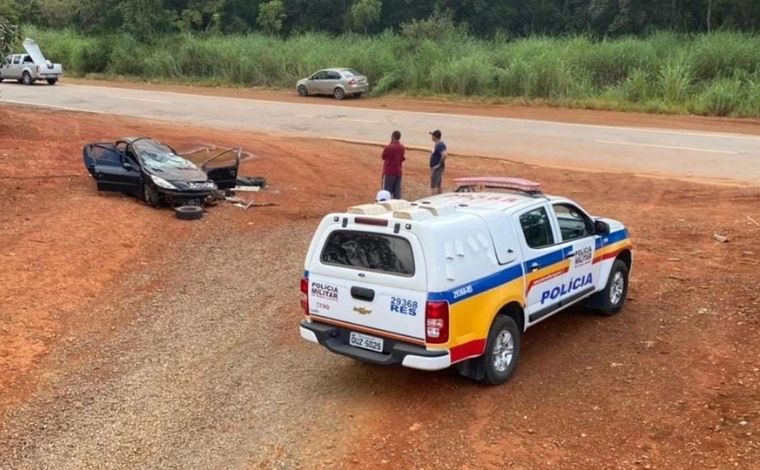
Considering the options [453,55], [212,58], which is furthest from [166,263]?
[212,58]

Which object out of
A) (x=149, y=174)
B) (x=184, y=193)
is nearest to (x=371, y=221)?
(x=184, y=193)

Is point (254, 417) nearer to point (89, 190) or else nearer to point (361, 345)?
point (361, 345)

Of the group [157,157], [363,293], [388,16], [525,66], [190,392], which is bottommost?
[190,392]

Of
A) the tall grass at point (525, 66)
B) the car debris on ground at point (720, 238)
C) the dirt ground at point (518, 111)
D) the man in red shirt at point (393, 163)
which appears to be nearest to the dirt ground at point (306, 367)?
the car debris on ground at point (720, 238)

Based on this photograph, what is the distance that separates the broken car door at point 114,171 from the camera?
14992mm

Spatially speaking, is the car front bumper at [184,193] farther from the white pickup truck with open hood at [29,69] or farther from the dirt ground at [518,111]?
the white pickup truck with open hood at [29,69]

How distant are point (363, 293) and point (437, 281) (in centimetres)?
77

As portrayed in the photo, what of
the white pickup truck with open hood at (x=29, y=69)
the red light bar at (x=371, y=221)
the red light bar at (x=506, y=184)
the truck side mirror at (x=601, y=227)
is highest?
the white pickup truck with open hood at (x=29, y=69)

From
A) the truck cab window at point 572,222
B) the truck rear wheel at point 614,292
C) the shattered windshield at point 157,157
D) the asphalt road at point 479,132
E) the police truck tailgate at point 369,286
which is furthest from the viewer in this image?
the asphalt road at point 479,132

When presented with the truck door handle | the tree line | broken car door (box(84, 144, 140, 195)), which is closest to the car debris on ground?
the truck door handle

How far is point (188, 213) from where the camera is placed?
561 inches

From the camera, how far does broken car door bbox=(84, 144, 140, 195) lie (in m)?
15.0

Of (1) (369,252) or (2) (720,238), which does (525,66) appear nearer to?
(2) (720,238)

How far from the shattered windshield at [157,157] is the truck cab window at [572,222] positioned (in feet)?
29.7
